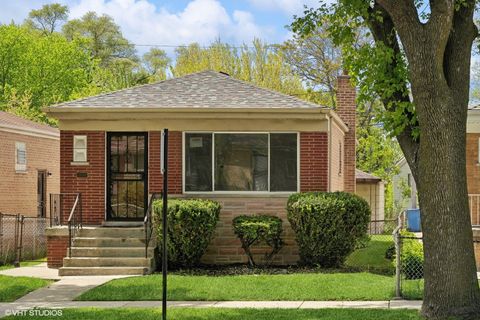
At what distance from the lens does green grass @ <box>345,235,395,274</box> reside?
18119mm

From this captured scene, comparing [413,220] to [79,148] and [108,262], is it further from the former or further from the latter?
[108,262]

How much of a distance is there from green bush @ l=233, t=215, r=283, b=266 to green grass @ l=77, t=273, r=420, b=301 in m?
1.68

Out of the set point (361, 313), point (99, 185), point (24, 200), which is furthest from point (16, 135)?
point (361, 313)

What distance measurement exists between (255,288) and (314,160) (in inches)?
205

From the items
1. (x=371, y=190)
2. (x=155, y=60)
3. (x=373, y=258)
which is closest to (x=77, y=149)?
(x=373, y=258)

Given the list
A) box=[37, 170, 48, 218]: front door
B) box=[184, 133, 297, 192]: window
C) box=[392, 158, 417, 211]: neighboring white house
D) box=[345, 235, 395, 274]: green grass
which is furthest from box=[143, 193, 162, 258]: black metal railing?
box=[392, 158, 417, 211]: neighboring white house

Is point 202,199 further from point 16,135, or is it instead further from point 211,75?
point 16,135

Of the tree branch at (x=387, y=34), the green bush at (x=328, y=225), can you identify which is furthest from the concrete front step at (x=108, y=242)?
the tree branch at (x=387, y=34)

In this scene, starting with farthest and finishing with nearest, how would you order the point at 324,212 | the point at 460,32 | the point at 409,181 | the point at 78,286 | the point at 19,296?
the point at 409,181, the point at 324,212, the point at 78,286, the point at 19,296, the point at 460,32

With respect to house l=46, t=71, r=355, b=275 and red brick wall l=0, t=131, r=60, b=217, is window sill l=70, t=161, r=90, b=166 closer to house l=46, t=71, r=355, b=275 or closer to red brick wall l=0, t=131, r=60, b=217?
house l=46, t=71, r=355, b=275

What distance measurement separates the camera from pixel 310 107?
19.1 meters

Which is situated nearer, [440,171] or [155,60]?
[440,171]

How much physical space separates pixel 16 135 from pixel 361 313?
53.8 ft

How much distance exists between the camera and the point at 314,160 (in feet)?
63.4
